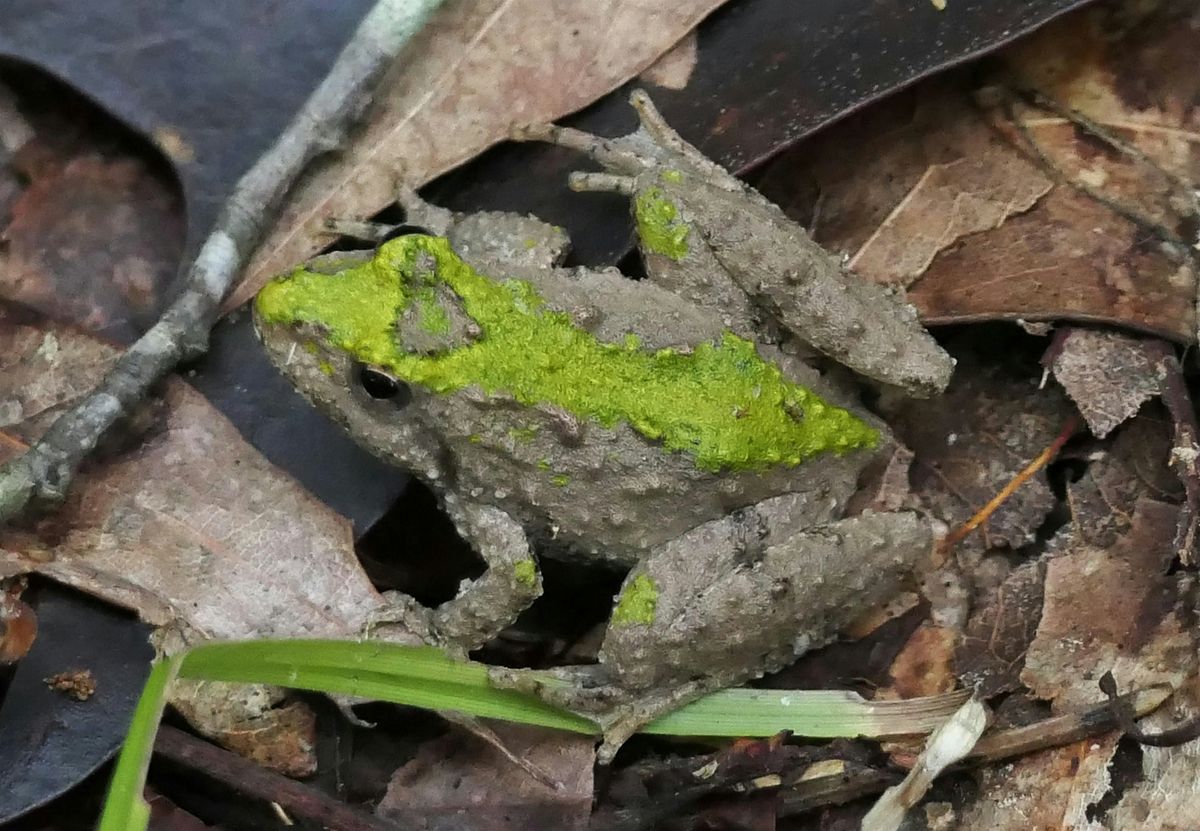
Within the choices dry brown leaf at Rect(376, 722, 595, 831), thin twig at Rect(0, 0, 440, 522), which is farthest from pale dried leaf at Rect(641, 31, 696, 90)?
dry brown leaf at Rect(376, 722, 595, 831)

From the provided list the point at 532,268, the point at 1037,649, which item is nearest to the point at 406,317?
the point at 532,268

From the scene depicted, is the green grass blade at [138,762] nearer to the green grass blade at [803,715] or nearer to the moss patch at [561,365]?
the moss patch at [561,365]

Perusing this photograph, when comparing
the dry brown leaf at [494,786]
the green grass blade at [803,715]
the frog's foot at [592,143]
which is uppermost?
the frog's foot at [592,143]

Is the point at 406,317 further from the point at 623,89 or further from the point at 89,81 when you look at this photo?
the point at 89,81

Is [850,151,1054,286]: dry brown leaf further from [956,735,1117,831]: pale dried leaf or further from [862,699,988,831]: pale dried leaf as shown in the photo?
[956,735,1117,831]: pale dried leaf

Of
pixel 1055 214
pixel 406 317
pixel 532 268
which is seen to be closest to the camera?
pixel 406 317

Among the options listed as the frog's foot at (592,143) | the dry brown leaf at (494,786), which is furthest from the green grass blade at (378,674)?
the frog's foot at (592,143)
